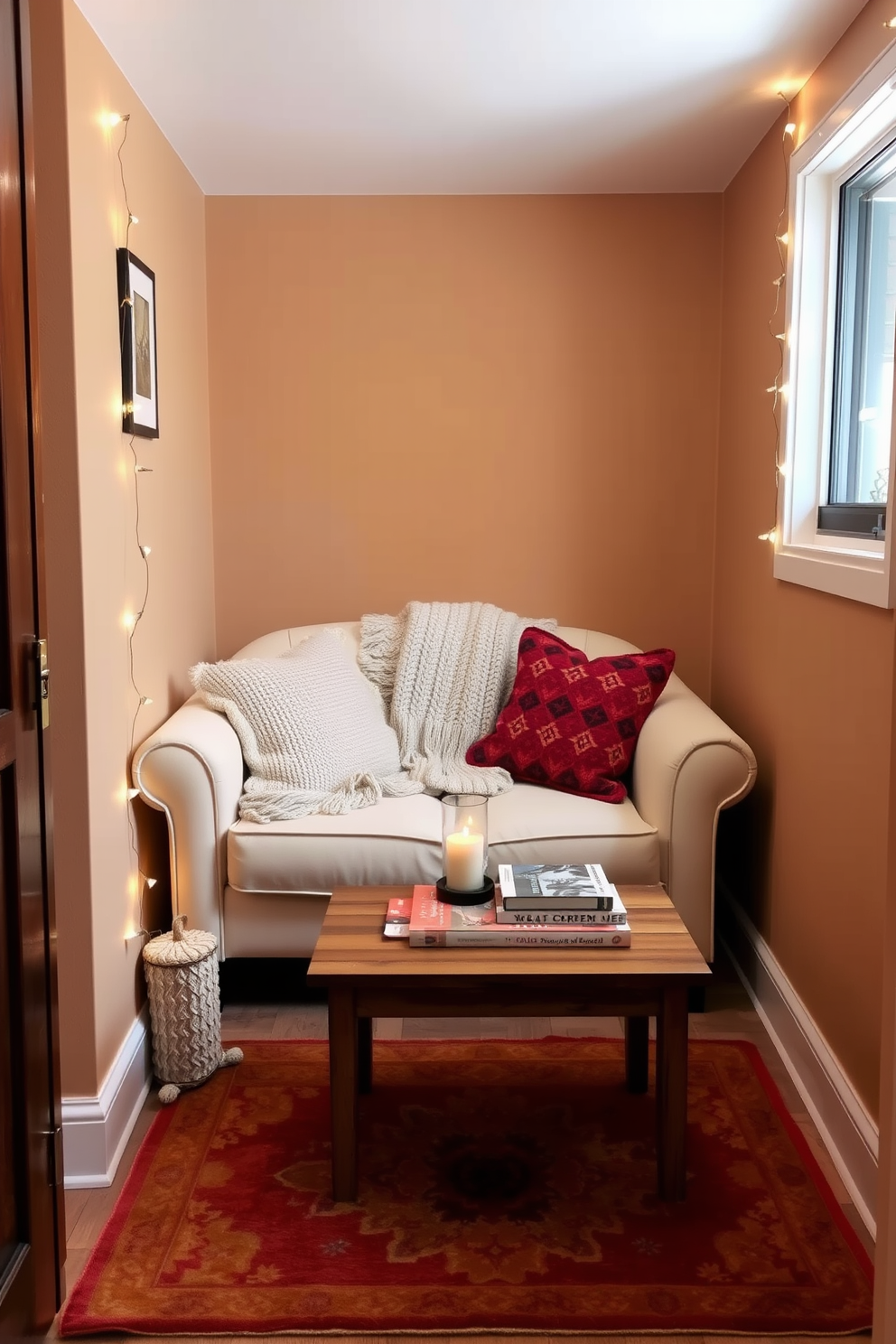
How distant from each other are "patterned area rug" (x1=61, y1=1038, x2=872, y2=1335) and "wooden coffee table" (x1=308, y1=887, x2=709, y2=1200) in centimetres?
13

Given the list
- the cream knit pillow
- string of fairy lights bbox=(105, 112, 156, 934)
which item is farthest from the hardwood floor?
the cream knit pillow

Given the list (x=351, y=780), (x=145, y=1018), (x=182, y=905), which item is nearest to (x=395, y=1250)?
(x=145, y=1018)

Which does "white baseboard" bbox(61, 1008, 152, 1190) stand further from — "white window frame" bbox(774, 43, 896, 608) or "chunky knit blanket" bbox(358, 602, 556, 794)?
"white window frame" bbox(774, 43, 896, 608)

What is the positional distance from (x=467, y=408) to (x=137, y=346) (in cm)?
136

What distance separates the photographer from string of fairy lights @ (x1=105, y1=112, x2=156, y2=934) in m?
2.58

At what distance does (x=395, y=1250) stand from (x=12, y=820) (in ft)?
3.33

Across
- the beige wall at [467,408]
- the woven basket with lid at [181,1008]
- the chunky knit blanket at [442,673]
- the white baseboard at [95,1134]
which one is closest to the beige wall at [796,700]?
the beige wall at [467,408]

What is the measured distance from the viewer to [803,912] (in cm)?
266

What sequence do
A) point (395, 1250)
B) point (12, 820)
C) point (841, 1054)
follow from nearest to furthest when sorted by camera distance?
1. point (12, 820)
2. point (395, 1250)
3. point (841, 1054)

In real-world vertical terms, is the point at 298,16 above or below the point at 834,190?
above

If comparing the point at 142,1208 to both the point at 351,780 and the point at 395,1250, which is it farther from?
the point at 351,780

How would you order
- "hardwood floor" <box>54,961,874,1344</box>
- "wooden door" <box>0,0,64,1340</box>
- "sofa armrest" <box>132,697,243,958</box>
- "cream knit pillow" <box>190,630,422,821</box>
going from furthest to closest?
"cream knit pillow" <box>190,630,422,821</box>, "sofa armrest" <box>132,697,243,958</box>, "hardwood floor" <box>54,961,874,1344</box>, "wooden door" <box>0,0,64,1340</box>

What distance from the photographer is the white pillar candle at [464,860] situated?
2297 mm

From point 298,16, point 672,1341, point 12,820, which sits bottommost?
point 672,1341
